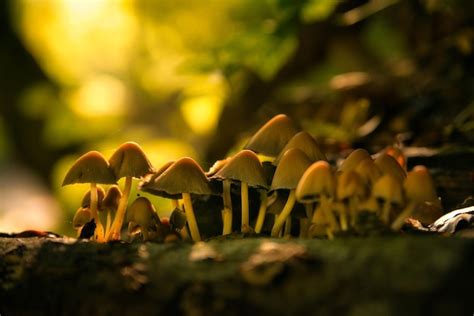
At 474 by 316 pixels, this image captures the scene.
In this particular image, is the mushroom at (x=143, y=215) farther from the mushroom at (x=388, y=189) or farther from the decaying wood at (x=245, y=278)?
the mushroom at (x=388, y=189)

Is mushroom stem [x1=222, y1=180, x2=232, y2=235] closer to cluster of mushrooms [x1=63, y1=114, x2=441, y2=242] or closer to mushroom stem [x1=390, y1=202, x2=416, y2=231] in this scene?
cluster of mushrooms [x1=63, y1=114, x2=441, y2=242]

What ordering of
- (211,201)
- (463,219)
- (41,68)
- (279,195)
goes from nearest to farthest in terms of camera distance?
(463,219) < (279,195) < (211,201) < (41,68)

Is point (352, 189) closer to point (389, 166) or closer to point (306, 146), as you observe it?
point (389, 166)

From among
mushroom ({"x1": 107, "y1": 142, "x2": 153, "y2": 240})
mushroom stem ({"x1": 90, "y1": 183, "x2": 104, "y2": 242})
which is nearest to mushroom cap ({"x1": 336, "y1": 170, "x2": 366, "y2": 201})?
mushroom ({"x1": 107, "y1": 142, "x2": 153, "y2": 240})

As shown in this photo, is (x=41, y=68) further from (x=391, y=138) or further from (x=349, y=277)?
(x=349, y=277)

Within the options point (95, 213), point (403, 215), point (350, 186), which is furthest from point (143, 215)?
point (403, 215)

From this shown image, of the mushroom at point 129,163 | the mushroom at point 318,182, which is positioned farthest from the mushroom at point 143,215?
the mushroom at point 318,182

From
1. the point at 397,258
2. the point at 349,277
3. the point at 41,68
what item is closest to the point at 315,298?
the point at 349,277

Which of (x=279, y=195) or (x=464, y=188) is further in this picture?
(x=464, y=188)

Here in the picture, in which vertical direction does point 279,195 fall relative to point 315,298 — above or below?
above
